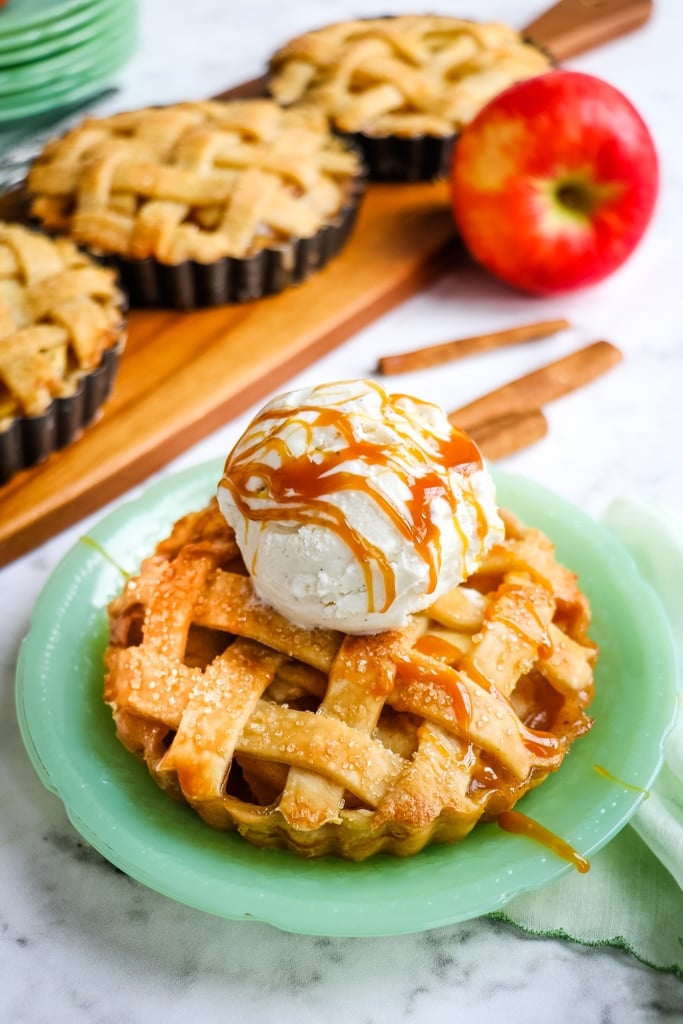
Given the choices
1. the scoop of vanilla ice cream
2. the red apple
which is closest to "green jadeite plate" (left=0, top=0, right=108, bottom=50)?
the red apple

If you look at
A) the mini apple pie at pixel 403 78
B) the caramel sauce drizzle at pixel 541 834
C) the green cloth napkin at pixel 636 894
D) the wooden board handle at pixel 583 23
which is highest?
the mini apple pie at pixel 403 78

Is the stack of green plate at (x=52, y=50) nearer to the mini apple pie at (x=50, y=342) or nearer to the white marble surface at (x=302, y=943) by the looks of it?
the mini apple pie at (x=50, y=342)

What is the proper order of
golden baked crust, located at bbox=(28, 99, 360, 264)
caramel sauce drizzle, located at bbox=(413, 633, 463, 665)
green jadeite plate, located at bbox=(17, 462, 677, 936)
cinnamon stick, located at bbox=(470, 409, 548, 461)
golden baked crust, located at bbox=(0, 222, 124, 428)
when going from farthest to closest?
golden baked crust, located at bbox=(28, 99, 360, 264), cinnamon stick, located at bbox=(470, 409, 548, 461), golden baked crust, located at bbox=(0, 222, 124, 428), caramel sauce drizzle, located at bbox=(413, 633, 463, 665), green jadeite plate, located at bbox=(17, 462, 677, 936)

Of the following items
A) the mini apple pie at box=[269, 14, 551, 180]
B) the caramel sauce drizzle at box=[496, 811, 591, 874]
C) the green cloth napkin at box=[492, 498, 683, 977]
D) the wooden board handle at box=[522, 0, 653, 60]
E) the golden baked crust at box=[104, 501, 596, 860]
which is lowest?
the green cloth napkin at box=[492, 498, 683, 977]

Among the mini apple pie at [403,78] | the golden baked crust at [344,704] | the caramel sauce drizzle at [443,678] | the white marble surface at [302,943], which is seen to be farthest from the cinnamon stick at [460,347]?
the caramel sauce drizzle at [443,678]

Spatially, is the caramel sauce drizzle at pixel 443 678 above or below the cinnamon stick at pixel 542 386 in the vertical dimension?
above

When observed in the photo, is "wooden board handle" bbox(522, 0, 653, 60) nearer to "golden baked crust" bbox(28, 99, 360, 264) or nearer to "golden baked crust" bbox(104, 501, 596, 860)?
"golden baked crust" bbox(28, 99, 360, 264)

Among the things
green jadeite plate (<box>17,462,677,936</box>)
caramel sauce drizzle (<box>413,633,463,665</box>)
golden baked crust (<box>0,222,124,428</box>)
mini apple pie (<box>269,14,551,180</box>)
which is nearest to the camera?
green jadeite plate (<box>17,462,677,936</box>)

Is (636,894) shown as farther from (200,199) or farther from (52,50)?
(52,50)
